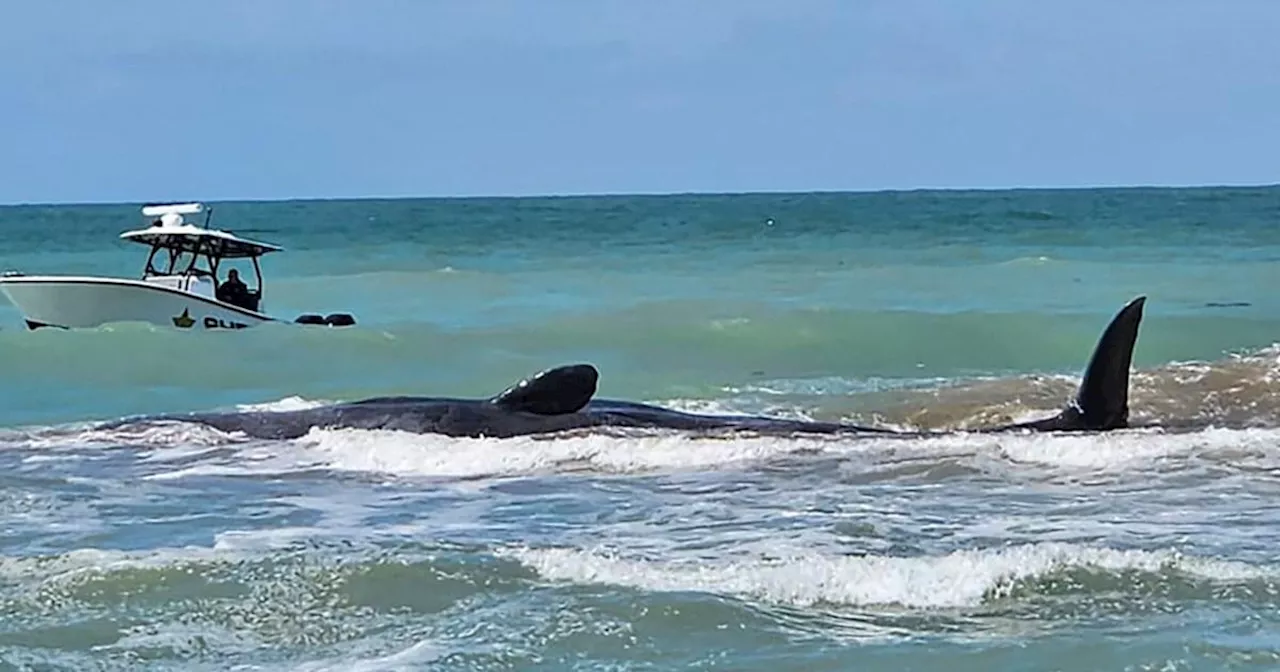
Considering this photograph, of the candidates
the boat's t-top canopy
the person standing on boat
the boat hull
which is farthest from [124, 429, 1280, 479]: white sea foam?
the person standing on boat

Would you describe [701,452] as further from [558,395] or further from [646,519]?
[646,519]

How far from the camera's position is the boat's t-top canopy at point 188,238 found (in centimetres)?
2600

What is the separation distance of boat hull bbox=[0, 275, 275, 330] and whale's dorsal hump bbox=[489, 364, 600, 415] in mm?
13261

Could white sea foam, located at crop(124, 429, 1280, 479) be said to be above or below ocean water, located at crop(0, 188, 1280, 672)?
above

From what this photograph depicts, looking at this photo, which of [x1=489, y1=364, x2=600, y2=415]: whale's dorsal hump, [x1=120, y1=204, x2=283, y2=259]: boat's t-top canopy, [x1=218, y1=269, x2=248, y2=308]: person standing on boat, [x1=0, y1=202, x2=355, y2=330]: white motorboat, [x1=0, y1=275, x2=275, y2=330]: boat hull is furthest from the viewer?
[x1=218, y1=269, x2=248, y2=308]: person standing on boat

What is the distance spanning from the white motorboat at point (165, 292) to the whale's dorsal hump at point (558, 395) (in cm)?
1242

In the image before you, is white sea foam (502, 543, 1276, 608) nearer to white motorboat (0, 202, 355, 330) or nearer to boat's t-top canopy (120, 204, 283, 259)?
boat's t-top canopy (120, 204, 283, 259)

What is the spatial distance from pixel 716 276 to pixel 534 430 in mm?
33744

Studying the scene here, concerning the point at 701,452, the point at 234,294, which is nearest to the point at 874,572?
the point at 701,452

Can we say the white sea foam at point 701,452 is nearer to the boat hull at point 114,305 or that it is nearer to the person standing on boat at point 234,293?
the boat hull at point 114,305

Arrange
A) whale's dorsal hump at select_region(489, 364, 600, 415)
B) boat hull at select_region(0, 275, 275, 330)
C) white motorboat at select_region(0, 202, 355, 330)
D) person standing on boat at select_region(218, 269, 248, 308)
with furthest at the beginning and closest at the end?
person standing on boat at select_region(218, 269, 248, 308), boat hull at select_region(0, 275, 275, 330), white motorboat at select_region(0, 202, 355, 330), whale's dorsal hump at select_region(489, 364, 600, 415)

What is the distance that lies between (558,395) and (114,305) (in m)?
15.1

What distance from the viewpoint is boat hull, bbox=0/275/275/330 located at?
26922 millimetres

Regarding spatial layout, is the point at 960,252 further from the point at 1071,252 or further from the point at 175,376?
the point at 175,376
